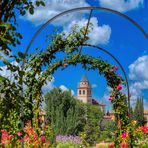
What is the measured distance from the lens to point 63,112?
140ft

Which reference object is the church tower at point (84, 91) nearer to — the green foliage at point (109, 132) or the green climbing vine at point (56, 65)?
the green foliage at point (109, 132)

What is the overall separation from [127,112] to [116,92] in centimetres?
60

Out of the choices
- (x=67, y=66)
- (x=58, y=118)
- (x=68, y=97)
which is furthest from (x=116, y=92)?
(x=68, y=97)

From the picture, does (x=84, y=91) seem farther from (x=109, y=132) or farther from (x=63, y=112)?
(x=109, y=132)

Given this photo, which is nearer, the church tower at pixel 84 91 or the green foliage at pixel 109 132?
the green foliage at pixel 109 132

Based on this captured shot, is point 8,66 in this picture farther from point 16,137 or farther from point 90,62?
point 90,62

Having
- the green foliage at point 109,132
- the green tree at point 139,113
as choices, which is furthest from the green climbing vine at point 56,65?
the green tree at point 139,113

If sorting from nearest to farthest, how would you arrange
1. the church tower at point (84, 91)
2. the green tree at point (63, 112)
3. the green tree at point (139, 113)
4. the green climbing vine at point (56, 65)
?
the green climbing vine at point (56, 65) → the green tree at point (63, 112) → the green tree at point (139, 113) → the church tower at point (84, 91)

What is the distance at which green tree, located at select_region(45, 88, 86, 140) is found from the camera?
39.8 m

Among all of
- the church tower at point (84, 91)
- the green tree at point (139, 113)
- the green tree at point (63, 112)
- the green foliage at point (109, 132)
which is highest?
the church tower at point (84, 91)

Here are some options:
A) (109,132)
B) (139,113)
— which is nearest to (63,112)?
(109,132)

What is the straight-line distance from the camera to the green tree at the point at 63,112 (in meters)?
39.8

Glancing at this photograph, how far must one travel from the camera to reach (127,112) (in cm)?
1145

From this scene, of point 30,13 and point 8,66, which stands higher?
point 30,13
